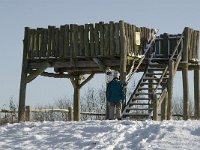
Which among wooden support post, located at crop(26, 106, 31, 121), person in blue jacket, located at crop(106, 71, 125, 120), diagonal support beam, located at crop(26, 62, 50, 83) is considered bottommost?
wooden support post, located at crop(26, 106, 31, 121)

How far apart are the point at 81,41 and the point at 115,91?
160 inches

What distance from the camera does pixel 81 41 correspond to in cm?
2194

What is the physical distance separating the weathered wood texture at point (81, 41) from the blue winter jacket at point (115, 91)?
9.16ft

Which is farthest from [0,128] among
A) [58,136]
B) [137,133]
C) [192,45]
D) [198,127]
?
[192,45]

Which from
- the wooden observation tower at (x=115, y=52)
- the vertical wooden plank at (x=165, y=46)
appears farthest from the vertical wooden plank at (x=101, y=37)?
the vertical wooden plank at (x=165, y=46)

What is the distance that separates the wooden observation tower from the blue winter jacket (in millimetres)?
1785

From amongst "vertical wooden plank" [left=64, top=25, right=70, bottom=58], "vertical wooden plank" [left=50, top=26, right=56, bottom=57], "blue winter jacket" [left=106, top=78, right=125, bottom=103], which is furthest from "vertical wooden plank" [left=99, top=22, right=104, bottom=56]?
"blue winter jacket" [left=106, top=78, right=125, bottom=103]

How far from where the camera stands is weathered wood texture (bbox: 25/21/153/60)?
840 inches

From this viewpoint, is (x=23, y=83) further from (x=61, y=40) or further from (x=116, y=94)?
(x=116, y=94)

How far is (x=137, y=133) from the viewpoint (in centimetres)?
1343

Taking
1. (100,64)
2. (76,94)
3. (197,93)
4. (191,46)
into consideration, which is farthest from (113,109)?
(76,94)

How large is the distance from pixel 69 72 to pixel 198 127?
520 inches

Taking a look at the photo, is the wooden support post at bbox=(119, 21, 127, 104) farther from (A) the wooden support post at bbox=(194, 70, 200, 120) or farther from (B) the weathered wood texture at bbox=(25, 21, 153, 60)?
(A) the wooden support post at bbox=(194, 70, 200, 120)

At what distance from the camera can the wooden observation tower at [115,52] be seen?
21.1 m
